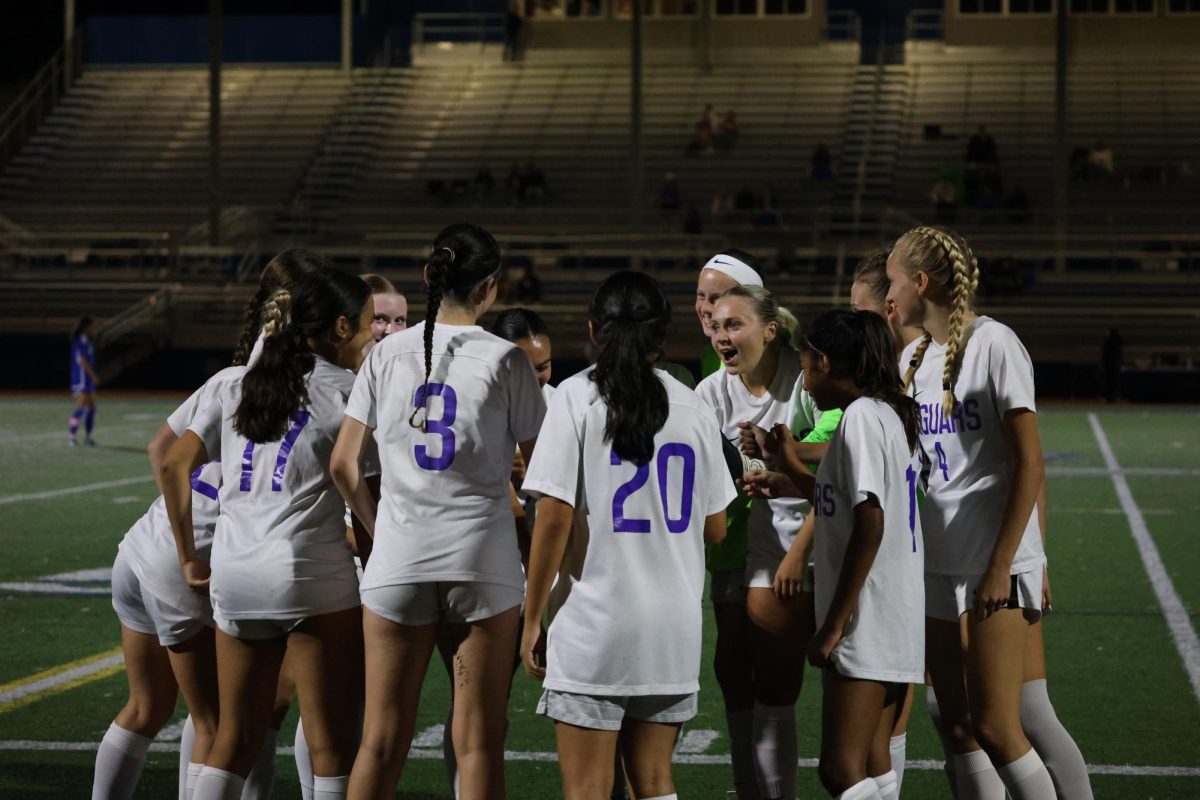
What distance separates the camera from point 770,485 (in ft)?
15.0

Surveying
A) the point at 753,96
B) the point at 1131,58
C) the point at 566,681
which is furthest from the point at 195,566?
the point at 1131,58

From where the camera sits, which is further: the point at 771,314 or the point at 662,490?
the point at 771,314

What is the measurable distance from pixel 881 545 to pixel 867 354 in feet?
1.69

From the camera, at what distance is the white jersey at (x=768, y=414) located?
494 centimetres

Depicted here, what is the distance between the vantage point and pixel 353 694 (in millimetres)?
4484

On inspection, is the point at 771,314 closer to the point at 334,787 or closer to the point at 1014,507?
the point at 1014,507

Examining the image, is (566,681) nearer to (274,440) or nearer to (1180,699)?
(274,440)

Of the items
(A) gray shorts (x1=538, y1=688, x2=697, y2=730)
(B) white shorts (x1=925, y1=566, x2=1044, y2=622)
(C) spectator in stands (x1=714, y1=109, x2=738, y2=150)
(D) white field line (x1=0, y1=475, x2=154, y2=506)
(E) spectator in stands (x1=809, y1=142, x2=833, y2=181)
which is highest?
(C) spectator in stands (x1=714, y1=109, x2=738, y2=150)

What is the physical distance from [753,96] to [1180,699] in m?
35.4

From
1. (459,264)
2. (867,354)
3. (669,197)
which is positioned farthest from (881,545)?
(669,197)

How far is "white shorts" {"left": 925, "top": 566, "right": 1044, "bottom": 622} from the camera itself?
4535mm

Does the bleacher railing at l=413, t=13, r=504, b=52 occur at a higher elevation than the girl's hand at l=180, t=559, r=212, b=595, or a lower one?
higher

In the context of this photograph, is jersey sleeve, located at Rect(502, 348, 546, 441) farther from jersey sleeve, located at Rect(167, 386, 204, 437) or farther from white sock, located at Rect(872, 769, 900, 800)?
white sock, located at Rect(872, 769, 900, 800)

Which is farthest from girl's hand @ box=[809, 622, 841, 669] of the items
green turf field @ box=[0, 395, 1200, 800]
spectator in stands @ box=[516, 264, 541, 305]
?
spectator in stands @ box=[516, 264, 541, 305]
